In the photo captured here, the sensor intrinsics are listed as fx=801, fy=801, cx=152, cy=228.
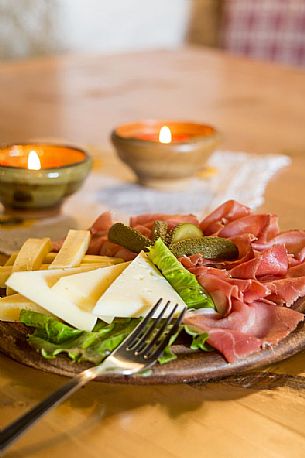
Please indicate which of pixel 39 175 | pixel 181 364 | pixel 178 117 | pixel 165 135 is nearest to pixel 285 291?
pixel 181 364

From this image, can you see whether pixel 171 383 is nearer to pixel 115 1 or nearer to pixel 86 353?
pixel 86 353

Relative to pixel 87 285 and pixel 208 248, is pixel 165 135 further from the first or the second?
pixel 87 285

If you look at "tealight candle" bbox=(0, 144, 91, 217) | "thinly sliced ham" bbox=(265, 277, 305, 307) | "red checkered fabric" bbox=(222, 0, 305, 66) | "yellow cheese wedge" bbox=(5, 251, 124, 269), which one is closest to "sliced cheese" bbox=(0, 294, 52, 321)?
"yellow cheese wedge" bbox=(5, 251, 124, 269)

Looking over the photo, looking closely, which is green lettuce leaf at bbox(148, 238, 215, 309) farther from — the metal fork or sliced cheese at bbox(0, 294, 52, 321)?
sliced cheese at bbox(0, 294, 52, 321)

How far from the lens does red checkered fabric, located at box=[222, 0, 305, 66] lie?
3.70 m

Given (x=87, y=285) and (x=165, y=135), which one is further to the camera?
(x=165, y=135)

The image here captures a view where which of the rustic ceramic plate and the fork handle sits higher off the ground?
the fork handle

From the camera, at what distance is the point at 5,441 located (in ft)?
1.99

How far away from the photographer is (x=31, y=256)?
35.2 inches

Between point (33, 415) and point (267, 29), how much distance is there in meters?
3.38

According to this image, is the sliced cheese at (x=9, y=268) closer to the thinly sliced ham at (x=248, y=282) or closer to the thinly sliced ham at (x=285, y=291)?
the thinly sliced ham at (x=248, y=282)

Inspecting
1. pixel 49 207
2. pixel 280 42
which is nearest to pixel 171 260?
pixel 49 207

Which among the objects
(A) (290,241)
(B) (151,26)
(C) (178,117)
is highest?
(A) (290,241)

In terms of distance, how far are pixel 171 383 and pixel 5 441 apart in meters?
0.20
